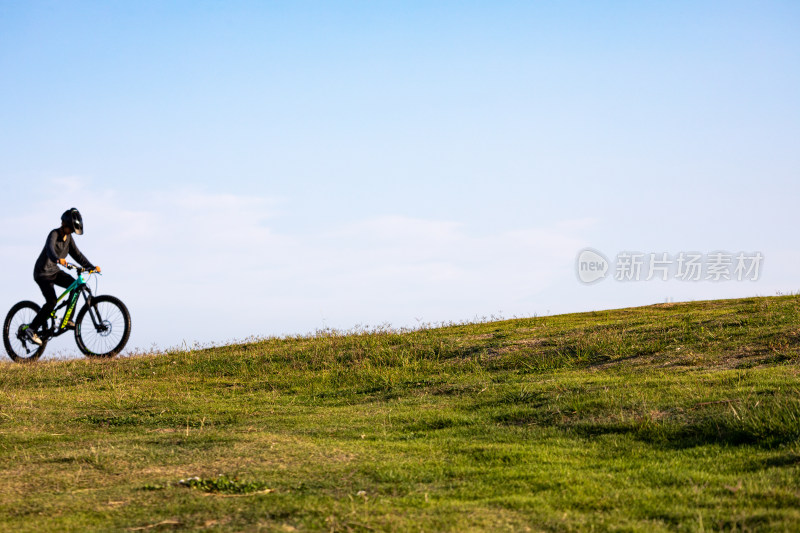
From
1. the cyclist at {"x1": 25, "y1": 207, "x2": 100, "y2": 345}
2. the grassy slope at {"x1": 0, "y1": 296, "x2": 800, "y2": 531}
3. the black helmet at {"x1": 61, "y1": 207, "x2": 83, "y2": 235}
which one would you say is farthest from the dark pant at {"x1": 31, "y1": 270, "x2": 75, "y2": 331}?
the grassy slope at {"x1": 0, "y1": 296, "x2": 800, "y2": 531}

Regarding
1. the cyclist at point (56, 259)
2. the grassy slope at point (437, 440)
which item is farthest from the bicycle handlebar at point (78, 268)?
the grassy slope at point (437, 440)

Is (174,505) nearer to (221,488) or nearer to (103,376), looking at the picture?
(221,488)

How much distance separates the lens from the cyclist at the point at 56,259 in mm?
15430

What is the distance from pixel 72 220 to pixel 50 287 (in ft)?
5.45

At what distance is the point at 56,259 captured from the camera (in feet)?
50.5

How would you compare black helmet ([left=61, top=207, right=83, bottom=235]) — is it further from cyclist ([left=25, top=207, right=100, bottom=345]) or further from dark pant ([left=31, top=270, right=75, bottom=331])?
dark pant ([left=31, top=270, right=75, bottom=331])

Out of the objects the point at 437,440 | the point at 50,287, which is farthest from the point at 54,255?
the point at 437,440

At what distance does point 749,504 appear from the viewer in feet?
15.7

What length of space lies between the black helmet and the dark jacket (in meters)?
0.27

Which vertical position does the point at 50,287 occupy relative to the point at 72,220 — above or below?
below

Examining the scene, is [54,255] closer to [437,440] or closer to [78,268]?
[78,268]

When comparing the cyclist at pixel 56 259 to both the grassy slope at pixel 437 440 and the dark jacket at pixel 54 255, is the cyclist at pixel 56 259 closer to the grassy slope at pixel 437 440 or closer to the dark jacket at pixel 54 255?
the dark jacket at pixel 54 255

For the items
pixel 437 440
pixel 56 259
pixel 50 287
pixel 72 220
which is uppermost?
pixel 72 220

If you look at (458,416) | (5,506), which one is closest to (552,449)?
(458,416)
